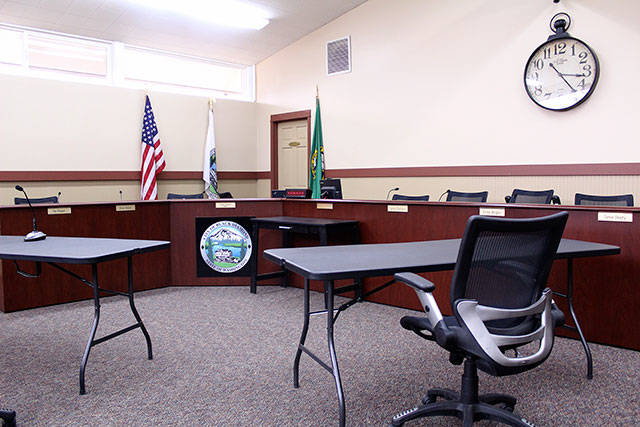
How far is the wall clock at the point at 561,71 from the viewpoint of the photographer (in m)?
4.44

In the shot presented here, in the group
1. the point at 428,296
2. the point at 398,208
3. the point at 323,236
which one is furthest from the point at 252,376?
the point at 398,208

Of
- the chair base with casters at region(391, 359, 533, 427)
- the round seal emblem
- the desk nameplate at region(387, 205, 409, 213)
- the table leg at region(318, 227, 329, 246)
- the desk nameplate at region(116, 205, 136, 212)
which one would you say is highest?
the desk nameplate at region(387, 205, 409, 213)

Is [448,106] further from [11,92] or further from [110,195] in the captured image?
[11,92]

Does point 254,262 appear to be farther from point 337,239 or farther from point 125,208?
point 125,208

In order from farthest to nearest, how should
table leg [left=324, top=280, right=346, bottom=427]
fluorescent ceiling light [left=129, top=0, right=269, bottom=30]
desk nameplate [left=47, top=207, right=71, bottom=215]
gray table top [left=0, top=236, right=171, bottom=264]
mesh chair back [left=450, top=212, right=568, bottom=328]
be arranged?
fluorescent ceiling light [left=129, top=0, right=269, bottom=30], desk nameplate [left=47, top=207, right=71, bottom=215], gray table top [left=0, top=236, right=171, bottom=264], table leg [left=324, top=280, right=346, bottom=427], mesh chair back [left=450, top=212, right=568, bottom=328]

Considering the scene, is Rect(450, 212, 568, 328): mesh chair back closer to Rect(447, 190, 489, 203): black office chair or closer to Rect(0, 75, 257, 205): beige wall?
Rect(447, 190, 489, 203): black office chair

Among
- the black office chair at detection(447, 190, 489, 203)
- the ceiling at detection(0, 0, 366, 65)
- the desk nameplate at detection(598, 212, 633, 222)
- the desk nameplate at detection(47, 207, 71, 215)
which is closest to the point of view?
the desk nameplate at detection(598, 212, 633, 222)

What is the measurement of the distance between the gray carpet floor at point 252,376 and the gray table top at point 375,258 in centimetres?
63

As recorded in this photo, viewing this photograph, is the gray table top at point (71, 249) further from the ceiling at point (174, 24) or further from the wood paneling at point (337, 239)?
the ceiling at point (174, 24)

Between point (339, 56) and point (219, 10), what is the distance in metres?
1.65

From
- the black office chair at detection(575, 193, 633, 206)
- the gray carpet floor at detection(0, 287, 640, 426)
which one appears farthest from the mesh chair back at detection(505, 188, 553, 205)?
the gray carpet floor at detection(0, 287, 640, 426)

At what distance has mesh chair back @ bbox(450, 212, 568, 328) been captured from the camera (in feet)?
5.13

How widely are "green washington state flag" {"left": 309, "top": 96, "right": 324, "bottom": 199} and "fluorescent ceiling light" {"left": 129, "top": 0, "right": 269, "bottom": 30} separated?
1344 millimetres

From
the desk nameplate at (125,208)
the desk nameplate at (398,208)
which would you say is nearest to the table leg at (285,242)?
the desk nameplate at (398,208)
